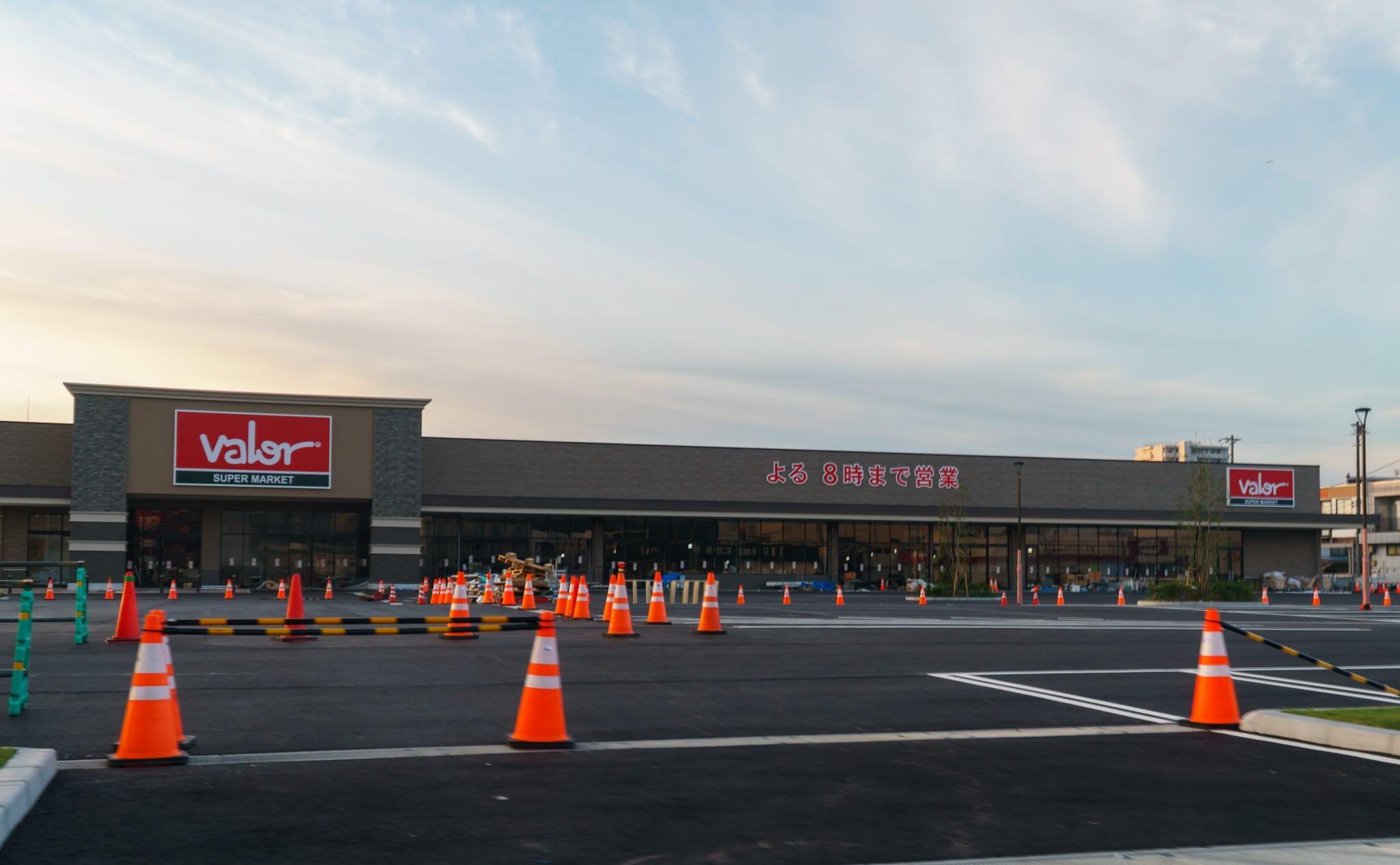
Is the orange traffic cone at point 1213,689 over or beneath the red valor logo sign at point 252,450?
beneath

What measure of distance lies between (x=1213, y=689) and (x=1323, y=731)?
1.06 metres

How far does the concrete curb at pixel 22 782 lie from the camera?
6.21m

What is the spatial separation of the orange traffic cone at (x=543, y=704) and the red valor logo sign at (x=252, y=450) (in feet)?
162

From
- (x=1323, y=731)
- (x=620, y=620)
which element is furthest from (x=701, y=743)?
(x=620, y=620)

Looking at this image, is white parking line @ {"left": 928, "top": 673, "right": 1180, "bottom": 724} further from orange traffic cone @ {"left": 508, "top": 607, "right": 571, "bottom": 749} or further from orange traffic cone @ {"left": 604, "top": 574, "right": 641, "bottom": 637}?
orange traffic cone @ {"left": 604, "top": 574, "right": 641, "bottom": 637}

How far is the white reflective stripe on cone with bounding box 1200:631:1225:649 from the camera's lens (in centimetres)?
1072

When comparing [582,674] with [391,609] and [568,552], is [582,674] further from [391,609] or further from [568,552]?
[568,552]

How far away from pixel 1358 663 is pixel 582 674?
429 inches

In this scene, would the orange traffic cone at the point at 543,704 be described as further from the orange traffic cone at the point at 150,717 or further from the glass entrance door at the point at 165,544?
the glass entrance door at the point at 165,544

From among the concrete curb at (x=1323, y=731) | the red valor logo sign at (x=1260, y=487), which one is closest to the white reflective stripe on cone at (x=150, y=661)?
the concrete curb at (x=1323, y=731)

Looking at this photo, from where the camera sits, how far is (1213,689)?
10.7m

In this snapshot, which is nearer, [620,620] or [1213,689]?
[1213,689]

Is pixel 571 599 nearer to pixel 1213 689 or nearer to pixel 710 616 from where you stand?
pixel 710 616

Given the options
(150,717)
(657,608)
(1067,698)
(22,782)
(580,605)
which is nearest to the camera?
(22,782)
